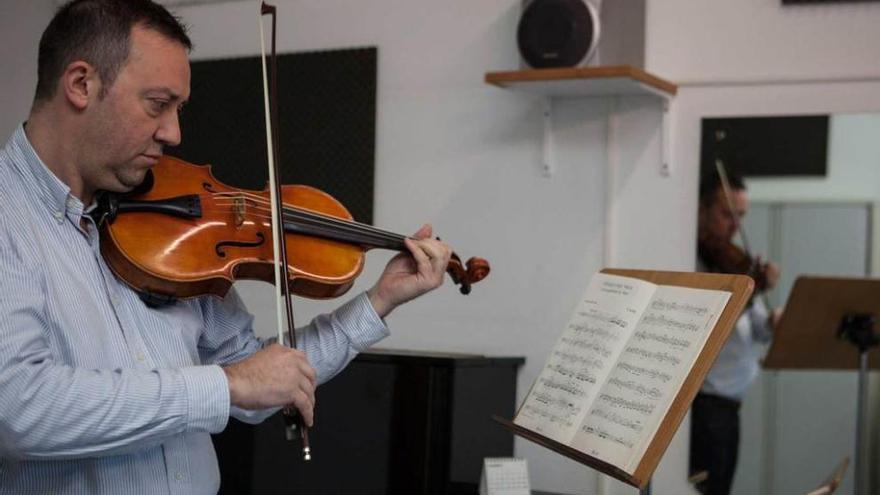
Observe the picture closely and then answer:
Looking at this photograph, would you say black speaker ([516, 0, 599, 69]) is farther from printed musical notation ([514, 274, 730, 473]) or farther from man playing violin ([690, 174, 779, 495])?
printed musical notation ([514, 274, 730, 473])

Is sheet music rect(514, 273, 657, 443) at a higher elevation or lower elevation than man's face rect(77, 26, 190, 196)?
lower

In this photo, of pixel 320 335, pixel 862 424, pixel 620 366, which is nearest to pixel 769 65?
pixel 862 424

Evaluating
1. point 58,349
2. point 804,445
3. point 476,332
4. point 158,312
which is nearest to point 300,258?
point 158,312

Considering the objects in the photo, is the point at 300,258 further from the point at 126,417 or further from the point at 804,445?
the point at 804,445

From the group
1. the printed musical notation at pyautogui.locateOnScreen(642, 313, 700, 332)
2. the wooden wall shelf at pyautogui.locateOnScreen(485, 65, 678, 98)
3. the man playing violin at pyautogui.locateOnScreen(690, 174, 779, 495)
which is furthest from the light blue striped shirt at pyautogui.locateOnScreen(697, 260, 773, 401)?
the printed musical notation at pyautogui.locateOnScreen(642, 313, 700, 332)

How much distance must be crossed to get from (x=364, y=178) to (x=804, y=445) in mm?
1490

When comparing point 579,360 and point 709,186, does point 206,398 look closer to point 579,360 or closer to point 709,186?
point 579,360

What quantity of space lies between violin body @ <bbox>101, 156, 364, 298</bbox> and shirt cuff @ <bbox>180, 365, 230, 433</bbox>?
0.26 metres

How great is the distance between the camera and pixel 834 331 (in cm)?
277

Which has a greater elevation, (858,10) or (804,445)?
(858,10)

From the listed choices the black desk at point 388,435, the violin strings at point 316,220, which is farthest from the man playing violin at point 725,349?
the violin strings at point 316,220

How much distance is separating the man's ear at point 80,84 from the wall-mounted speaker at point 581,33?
1452mm

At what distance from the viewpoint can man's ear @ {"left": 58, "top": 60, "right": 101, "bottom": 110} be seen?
5.81ft

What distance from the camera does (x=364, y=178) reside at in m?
3.42
